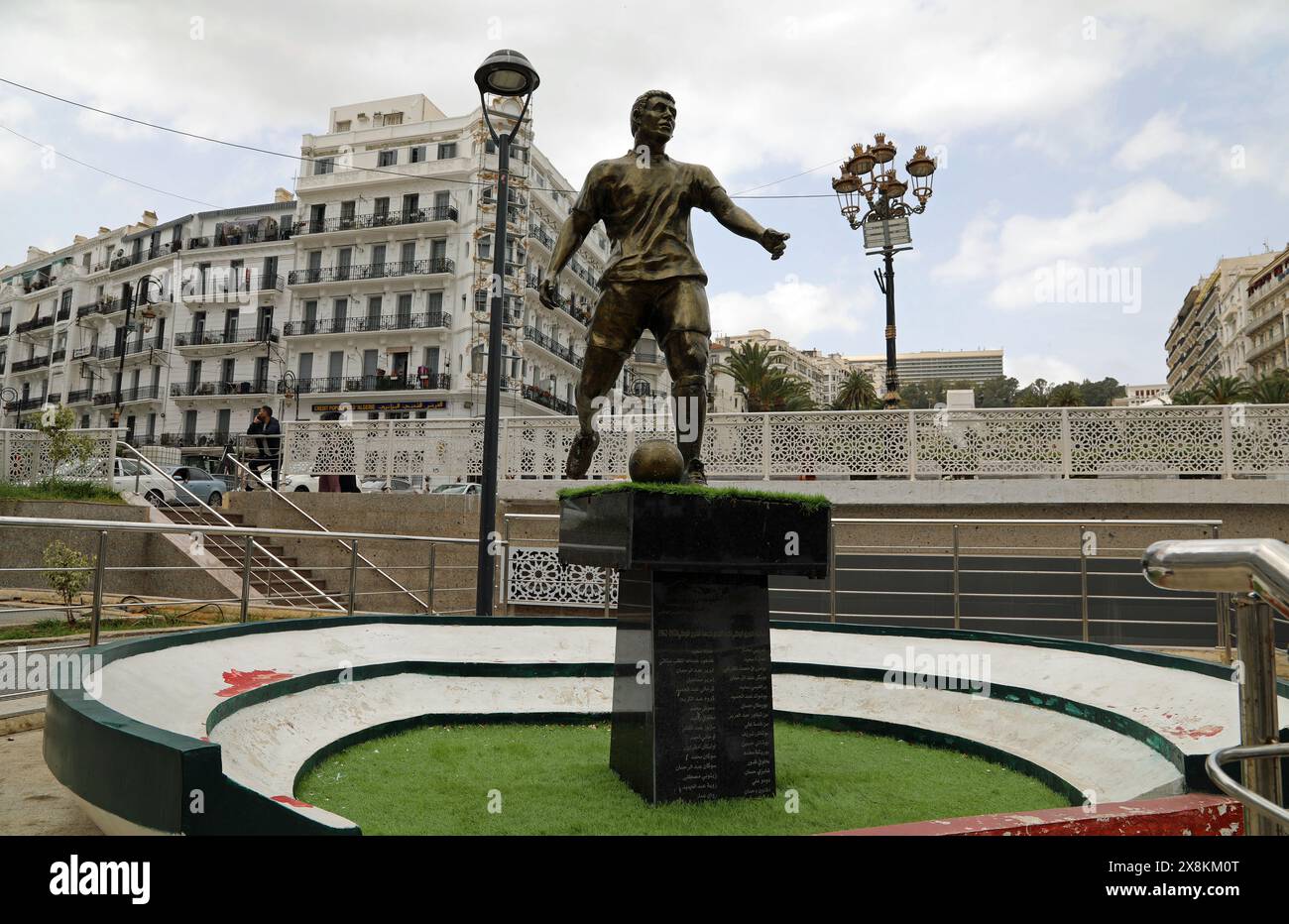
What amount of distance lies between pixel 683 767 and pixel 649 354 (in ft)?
187

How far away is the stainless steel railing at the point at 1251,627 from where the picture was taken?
1.60 metres

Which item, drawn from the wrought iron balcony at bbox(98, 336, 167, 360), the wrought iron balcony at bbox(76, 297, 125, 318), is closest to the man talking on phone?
the wrought iron balcony at bbox(98, 336, 167, 360)

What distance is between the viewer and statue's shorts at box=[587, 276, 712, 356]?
536 cm

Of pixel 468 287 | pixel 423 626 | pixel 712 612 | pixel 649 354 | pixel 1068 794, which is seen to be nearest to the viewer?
pixel 1068 794

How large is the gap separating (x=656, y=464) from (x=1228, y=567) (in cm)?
288

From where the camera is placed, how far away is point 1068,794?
3.88 meters

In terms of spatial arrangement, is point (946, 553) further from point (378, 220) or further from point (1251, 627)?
point (378, 220)

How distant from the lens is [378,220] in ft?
149

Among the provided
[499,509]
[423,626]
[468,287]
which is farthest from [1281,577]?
[468,287]

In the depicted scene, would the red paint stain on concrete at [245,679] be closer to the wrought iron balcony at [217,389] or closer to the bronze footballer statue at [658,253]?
the bronze footballer statue at [658,253]

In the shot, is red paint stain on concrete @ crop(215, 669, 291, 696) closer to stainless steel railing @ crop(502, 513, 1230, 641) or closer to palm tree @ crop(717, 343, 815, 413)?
stainless steel railing @ crop(502, 513, 1230, 641)

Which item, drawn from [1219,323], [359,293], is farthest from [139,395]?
[1219,323]

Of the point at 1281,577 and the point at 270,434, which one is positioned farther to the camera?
the point at 270,434
